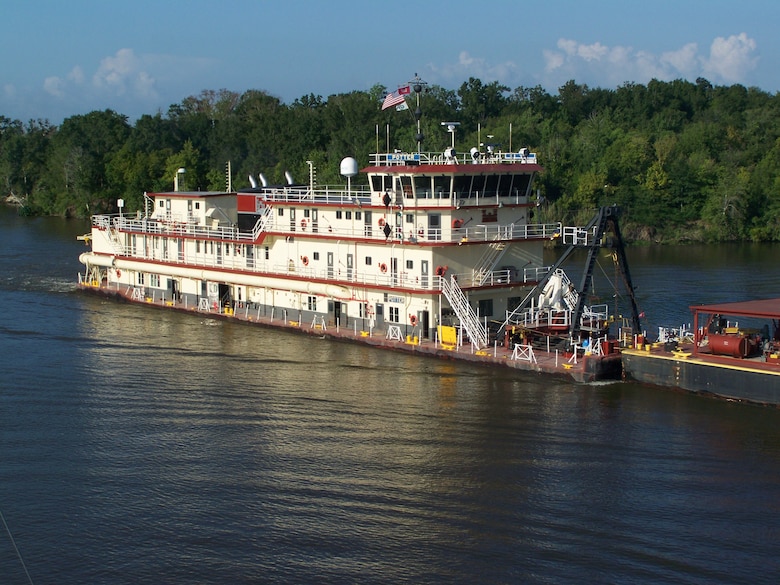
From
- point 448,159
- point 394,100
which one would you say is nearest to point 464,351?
point 448,159

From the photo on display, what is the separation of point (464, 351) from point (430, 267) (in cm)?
452

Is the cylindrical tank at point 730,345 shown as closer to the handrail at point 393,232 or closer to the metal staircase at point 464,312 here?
the handrail at point 393,232

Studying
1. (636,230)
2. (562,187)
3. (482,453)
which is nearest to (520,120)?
(562,187)

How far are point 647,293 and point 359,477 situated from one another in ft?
123

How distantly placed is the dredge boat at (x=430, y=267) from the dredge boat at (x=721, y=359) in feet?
5.79

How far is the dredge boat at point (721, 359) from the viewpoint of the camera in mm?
36844

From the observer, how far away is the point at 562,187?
106562 mm

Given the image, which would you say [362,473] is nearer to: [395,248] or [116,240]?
[395,248]

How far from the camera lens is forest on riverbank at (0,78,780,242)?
4035 inches

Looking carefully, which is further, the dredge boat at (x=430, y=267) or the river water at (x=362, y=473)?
the dredge boat at (x=430, y=267)

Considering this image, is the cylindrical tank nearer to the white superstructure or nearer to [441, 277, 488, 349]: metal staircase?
[441, 277, 488, 349]: metal staircase

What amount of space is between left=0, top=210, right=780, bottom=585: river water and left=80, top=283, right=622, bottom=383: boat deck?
2.04 feet

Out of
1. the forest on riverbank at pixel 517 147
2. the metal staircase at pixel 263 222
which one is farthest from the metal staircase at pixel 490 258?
the forest on riverbank at pixel 517 147

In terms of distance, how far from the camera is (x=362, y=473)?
101 feet
